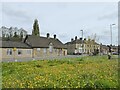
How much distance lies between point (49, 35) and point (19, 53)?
68.0 ft

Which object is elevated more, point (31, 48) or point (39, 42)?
point (39, 42)

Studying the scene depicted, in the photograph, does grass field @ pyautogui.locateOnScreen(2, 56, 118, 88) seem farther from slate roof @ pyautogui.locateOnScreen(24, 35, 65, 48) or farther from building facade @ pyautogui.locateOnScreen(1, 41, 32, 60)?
slate roof @ pyautogui.locateOnScreen(24, 35, 65, 48)

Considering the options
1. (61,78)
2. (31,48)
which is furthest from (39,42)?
→ (61,78)

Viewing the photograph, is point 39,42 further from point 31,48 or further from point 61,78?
point 61,78

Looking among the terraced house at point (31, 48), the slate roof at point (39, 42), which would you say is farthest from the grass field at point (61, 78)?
the slate roof at point (39, 42)

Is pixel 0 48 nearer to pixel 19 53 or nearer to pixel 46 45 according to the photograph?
pixel 19 53

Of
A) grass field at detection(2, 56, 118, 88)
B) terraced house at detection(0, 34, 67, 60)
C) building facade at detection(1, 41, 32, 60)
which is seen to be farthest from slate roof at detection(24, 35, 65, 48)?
grass field at detection(2, 56, 118, 88)

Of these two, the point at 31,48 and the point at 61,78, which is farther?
the point at 31,48

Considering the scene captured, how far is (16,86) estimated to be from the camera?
763 centimetres

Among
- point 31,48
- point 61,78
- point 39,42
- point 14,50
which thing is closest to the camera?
point 61,78

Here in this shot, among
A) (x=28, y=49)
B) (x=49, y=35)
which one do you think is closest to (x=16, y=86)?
(x=28, y=49)

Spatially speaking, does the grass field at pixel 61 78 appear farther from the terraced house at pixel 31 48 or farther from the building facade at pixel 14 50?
the building facade at pixel 14 50

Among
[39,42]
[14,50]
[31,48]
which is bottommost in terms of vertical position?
[14,50]

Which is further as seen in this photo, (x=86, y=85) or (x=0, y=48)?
(x=0, y=48)
